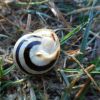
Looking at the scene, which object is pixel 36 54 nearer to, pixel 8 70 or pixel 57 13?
pixel 8 70

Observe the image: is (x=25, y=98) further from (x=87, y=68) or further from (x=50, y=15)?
(x=50, y=15)

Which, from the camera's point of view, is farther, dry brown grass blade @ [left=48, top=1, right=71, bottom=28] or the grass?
dry brown grass blade @ [left=48, top=1, right=71, bottom=28]

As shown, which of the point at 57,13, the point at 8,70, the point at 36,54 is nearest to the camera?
the point at 36,54

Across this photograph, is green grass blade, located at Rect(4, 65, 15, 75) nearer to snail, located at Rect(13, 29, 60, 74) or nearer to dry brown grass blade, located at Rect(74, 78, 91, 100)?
snail, located at Rect(13, 29, 60, 74)

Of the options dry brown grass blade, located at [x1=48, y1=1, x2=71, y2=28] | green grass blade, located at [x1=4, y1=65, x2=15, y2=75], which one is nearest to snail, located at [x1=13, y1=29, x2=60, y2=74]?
green grass blade, located at [x1=4, y1=65, x2=15, y2=75]

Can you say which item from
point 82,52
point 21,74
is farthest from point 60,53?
point 21,74

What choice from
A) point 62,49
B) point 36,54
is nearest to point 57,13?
point 62,49

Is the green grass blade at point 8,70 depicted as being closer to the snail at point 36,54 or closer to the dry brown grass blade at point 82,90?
the snail at point 36,54

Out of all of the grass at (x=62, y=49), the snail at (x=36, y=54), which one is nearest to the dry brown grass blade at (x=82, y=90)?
the grass at (x=62, y=49)
